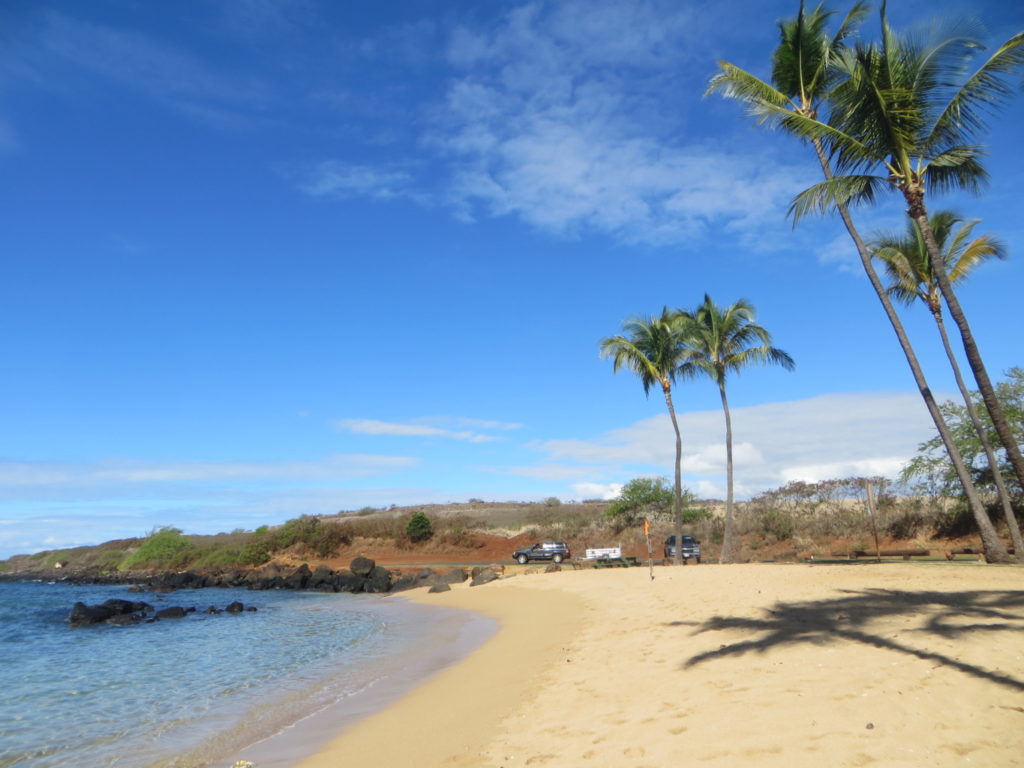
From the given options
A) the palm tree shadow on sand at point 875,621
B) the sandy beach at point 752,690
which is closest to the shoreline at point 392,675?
the sandy beach at point 752,690

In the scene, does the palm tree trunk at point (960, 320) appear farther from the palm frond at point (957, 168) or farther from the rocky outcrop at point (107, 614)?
the rocky outcrop at point (107, 614)

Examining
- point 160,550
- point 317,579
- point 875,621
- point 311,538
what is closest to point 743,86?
point 875,621

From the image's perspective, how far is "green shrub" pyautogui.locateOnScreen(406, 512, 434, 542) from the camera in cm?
5747

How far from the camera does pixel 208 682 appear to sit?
1333 cm

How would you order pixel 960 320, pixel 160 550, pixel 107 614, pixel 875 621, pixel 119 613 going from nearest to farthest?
pixel 875 621, pixel 960 320, pixel 107 614, pixel 119 613, pixel 160 550

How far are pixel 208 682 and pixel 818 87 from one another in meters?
23.2

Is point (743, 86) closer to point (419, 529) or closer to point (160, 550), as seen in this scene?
point (419, 529)

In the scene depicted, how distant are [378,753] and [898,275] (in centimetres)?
2437

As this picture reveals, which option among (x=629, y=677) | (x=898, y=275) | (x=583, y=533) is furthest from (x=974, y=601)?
(x=583, y=533)

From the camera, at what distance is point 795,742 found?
5383 mm

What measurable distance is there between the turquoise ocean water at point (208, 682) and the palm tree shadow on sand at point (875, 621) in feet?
19.3

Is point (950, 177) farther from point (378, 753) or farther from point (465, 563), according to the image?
point (465, 563)

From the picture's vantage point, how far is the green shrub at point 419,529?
57469mm

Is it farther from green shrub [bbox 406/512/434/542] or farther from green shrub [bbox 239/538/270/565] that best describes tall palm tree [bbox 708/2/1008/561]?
green shrub [bbox 239/538/270/565]
